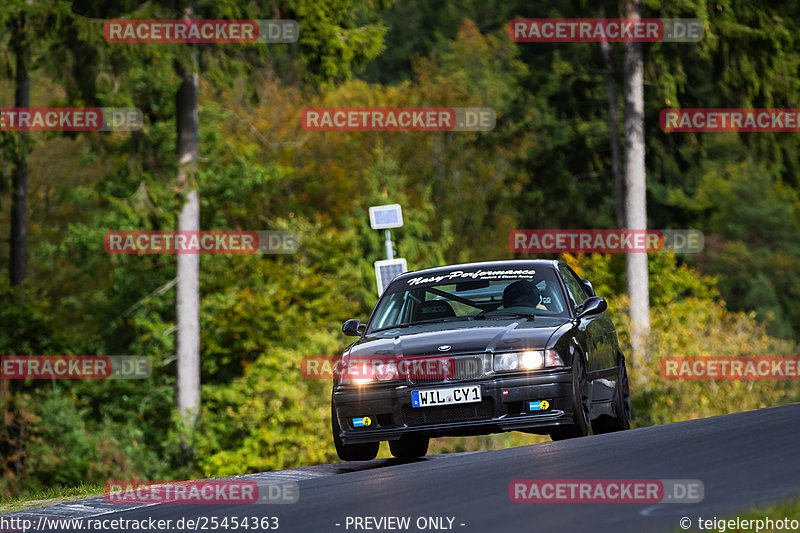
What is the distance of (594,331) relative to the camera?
40.4ft

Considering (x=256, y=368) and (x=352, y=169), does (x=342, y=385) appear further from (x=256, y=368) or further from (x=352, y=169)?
(x=352, y=169)

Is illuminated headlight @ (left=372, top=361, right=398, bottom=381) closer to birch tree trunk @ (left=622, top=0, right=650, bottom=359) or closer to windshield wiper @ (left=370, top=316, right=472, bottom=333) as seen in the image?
windshield wiper @ (left=370, top=316, right=472, bottom=333)

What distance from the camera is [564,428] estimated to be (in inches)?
437

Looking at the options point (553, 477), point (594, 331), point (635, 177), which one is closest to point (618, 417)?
point (594, 331)

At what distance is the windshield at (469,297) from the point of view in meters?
11.9

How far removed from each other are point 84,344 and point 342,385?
77.4ft

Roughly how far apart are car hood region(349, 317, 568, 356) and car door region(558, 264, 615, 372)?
0.66 meters

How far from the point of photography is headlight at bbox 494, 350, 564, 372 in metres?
10.6

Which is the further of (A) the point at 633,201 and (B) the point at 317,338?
(B) the point at 317,338

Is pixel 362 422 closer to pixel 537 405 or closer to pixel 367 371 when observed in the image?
pixel 367 371

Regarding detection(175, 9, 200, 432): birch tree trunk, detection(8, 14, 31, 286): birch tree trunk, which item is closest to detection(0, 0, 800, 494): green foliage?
detection(175, 9, 200, 432): birch tree trunk

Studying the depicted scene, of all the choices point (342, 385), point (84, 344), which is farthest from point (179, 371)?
point (342, 385)

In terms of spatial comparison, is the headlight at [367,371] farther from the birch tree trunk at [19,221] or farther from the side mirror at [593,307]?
the birch tree trunk at [19,221]

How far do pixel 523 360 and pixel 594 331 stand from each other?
1904 millimetres
